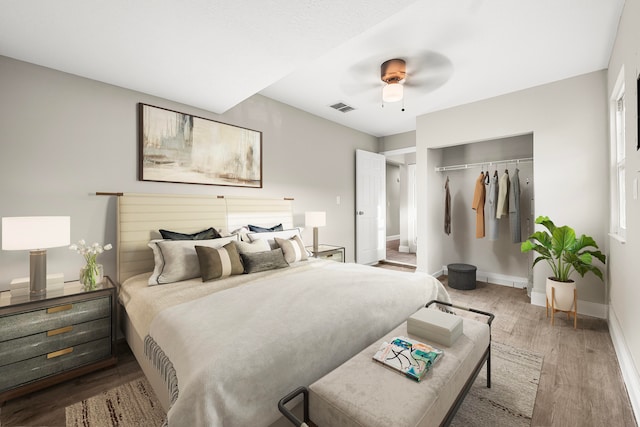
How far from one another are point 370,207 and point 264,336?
14.2 feet

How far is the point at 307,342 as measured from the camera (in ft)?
4.40

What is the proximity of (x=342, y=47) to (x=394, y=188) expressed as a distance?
665 cm

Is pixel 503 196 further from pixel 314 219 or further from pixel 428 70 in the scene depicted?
pixel 314 219

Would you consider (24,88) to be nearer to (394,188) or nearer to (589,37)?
(589,37)

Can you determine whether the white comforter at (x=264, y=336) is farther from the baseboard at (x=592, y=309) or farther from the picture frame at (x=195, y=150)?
the baseboard at (x=592, y=309)

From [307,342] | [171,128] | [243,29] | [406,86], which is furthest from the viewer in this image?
[406,86]

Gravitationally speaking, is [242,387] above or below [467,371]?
above

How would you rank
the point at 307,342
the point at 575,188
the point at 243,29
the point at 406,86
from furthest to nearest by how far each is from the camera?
the point at 406,86 → the point at 575,188 → the point at 243,29 → the point at 307,342

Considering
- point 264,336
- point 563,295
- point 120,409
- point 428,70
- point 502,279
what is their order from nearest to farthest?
point 264,336 < point 120,409 < point 563,295 < point 428,70 < point 502,279

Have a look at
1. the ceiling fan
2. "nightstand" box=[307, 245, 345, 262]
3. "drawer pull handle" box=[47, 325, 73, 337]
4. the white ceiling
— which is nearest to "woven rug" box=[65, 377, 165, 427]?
"drawer pull handle" box=[47, 325, 73, 337]

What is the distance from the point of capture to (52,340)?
189 cm

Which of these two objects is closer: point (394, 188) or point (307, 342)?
point (307, 342)

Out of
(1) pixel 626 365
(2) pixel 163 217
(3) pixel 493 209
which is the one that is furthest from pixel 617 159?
(2) pixel 163 217

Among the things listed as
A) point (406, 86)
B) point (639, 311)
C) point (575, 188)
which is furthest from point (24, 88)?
point (575, 188)
